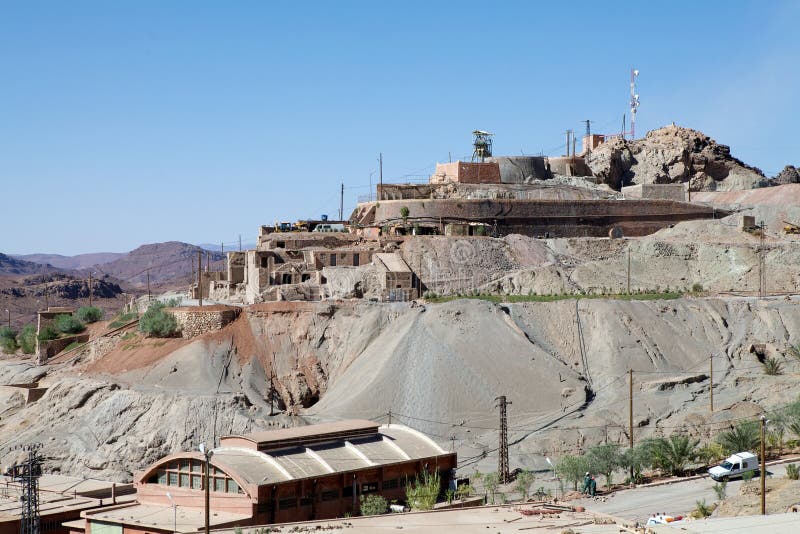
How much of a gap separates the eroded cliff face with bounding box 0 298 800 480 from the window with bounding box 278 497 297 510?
559 inches

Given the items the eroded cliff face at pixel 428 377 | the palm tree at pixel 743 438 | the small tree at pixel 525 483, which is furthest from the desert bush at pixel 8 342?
the palm tree at pixel 743 438

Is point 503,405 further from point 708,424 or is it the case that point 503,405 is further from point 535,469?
point 708,424

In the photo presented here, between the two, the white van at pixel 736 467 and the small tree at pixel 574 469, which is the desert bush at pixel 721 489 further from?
the small tree at pixel 574 469

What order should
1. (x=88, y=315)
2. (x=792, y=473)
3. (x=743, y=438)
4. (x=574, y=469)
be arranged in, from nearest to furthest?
(x=792, y=473) → (x=574, y=469) → (x=743, y=438) → (x=88, y=315)

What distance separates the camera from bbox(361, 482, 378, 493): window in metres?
35.2

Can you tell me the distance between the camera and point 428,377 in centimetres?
5159

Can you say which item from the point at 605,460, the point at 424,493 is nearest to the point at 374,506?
the point at 424,493

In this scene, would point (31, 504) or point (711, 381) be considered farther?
point (711, 381)

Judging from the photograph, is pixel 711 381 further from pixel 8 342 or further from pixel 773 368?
pixel 8 342

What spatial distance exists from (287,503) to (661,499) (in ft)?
38.1

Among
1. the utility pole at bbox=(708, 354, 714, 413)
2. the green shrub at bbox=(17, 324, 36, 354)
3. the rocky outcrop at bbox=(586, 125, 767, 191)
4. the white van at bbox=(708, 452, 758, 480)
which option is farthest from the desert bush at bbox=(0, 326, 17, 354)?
the white van at bbox=(708, 452, 758, 480)

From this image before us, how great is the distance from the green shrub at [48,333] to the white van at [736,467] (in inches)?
1785

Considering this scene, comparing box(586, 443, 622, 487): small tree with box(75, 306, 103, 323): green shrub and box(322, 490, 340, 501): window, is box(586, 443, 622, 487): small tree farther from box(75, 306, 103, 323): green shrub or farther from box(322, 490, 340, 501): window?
box(75, 306, 103, 323): green shrub

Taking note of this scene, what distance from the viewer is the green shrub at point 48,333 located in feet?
226
